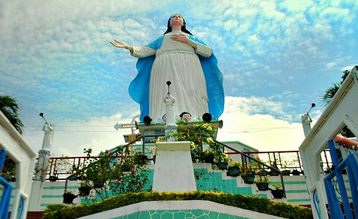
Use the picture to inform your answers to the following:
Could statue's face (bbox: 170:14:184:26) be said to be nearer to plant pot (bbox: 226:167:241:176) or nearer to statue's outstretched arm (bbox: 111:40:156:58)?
statue's outstretched arm (bbox: 111:40:156:58)

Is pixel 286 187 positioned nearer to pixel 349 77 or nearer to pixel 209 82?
pixel 209 82

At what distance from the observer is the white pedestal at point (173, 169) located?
287 inches

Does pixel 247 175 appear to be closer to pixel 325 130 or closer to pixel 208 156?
pixel 208 156

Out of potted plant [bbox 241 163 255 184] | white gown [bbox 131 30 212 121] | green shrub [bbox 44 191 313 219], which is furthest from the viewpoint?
white gown [bbox 131 30 212 121]

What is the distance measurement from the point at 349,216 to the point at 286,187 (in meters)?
7.00

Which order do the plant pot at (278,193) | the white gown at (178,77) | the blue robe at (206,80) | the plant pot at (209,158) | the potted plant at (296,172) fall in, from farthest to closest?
the blue robe at (206,80)
the white gown at (178,77)
the potted plant at (296,172)
the plant pot at (209,158)
the plant pot at (278,193)

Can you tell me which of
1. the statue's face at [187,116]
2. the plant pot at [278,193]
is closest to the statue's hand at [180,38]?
the statue's face at [187,116]

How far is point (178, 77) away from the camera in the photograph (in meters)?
13.9

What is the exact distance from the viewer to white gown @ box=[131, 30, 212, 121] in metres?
13.4

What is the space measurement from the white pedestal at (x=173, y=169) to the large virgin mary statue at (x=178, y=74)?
17.8ft

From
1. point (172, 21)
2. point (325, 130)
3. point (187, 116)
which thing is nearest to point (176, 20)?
point (172, 21)

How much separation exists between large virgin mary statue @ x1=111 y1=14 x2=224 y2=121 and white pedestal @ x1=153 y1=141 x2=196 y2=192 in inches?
214

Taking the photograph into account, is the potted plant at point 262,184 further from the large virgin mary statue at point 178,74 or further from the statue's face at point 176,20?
the statue's face at point 176,20

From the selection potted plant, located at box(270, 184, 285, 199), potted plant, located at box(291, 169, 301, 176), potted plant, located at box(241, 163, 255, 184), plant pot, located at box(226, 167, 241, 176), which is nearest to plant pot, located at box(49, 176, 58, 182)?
plant pot, located at box(226, 167, 241, 176)
